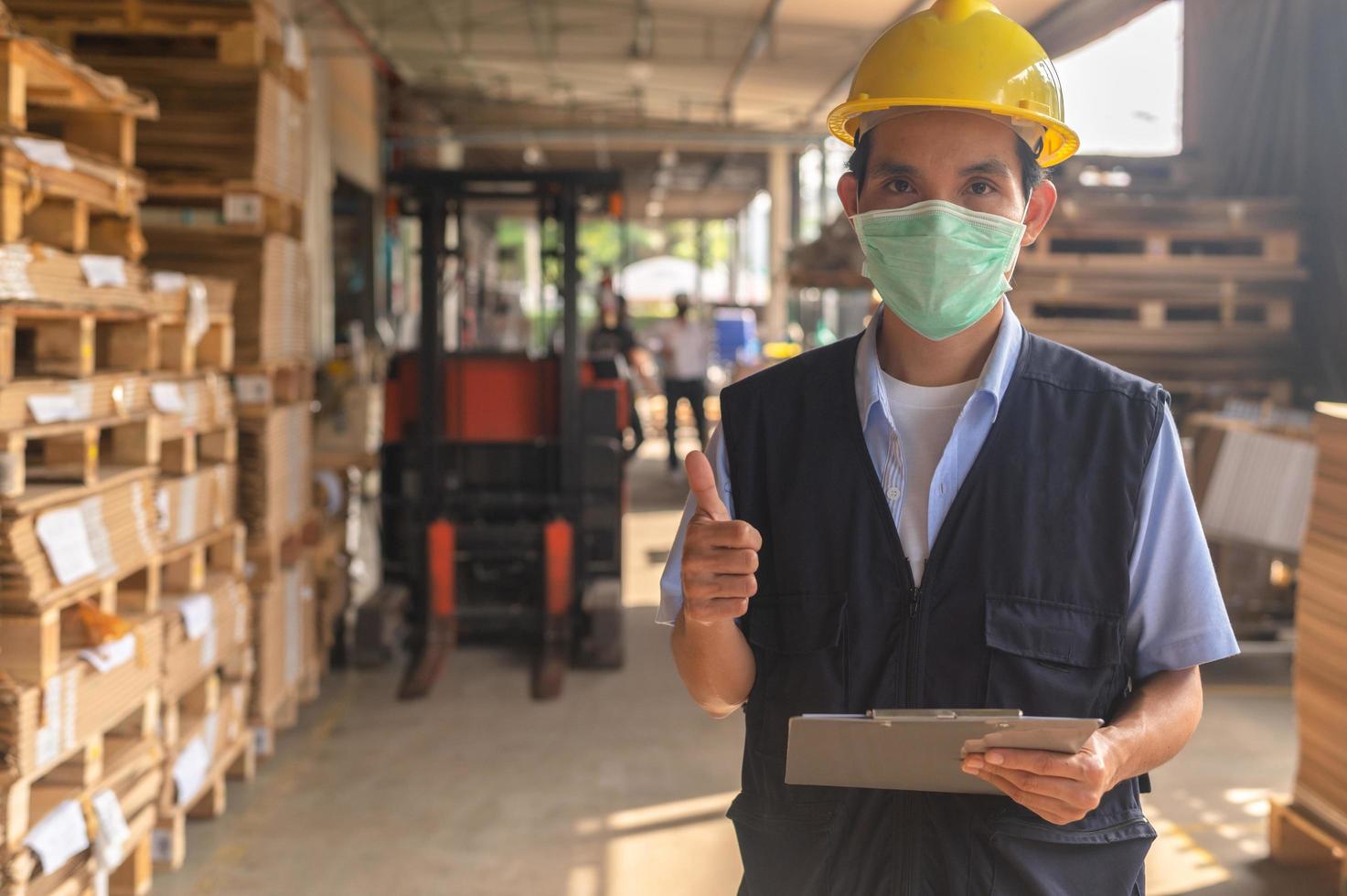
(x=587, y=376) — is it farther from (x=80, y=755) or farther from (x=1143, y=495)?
(x=1143, y=495)

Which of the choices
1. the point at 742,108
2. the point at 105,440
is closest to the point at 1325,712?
the point at 105,440

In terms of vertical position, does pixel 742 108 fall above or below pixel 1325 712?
above

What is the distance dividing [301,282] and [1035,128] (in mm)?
5145

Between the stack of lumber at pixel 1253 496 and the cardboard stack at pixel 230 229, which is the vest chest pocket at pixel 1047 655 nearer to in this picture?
the cardboard stack at pixel 230 229

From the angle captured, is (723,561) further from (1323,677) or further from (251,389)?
(251,389)

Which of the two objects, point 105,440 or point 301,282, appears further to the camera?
point 301,282

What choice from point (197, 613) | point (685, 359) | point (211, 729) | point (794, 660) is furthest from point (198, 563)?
point (685, 359)

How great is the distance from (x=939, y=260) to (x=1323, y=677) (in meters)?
3.55

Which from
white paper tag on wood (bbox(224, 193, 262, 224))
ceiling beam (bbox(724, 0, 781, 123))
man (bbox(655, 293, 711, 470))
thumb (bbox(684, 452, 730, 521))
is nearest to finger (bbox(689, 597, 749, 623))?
thumb (bbox(684, 452, 730, 521))

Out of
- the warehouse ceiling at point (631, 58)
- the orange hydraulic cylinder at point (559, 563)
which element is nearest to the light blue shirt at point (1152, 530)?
the orange hydraulic cylinder at point (559, 563)

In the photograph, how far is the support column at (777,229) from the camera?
2231 cm

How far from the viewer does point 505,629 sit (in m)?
8.00

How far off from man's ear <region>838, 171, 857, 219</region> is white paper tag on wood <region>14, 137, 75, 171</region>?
2.40 metres

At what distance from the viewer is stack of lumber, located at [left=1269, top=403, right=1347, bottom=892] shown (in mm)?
4570
